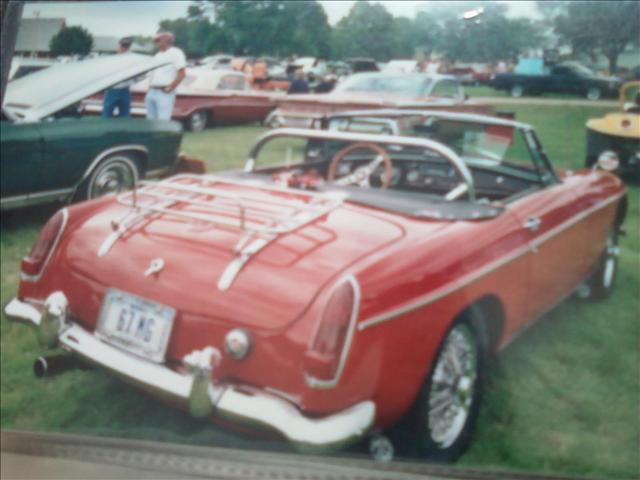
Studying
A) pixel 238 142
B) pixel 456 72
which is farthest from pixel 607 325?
pixel 238 142

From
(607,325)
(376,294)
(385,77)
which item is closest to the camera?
(376,294)

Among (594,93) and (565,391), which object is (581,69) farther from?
(565,391)

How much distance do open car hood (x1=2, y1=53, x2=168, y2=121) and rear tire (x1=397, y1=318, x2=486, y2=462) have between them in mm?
1290

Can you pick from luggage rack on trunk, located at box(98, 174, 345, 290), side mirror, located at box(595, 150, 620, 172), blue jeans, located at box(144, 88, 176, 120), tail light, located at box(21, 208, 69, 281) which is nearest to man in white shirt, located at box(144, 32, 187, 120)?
blue jeans, located at box(144, 88, 176, 120)

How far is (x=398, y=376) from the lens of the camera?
5.43 ft

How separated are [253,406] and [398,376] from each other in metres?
0.33

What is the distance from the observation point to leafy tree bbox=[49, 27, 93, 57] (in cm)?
253

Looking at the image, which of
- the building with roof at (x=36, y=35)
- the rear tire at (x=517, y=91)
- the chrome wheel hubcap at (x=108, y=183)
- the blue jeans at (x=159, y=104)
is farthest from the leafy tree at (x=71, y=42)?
the rear tire at (x=517, y=91)

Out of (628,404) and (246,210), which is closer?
(628,404)

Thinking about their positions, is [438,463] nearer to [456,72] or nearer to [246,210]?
[246,210]

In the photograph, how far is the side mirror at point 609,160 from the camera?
1.78 m

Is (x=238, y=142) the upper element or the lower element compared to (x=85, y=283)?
upper

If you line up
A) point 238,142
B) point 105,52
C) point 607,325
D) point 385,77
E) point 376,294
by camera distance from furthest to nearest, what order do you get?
point 105,52, point 238,142, point 385,77, point 607,325, point 376,294

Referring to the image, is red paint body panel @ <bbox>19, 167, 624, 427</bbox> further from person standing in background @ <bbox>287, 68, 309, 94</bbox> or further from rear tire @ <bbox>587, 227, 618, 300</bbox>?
person standing in background @ <bbox>287, 68, 309, 94</bbox>
